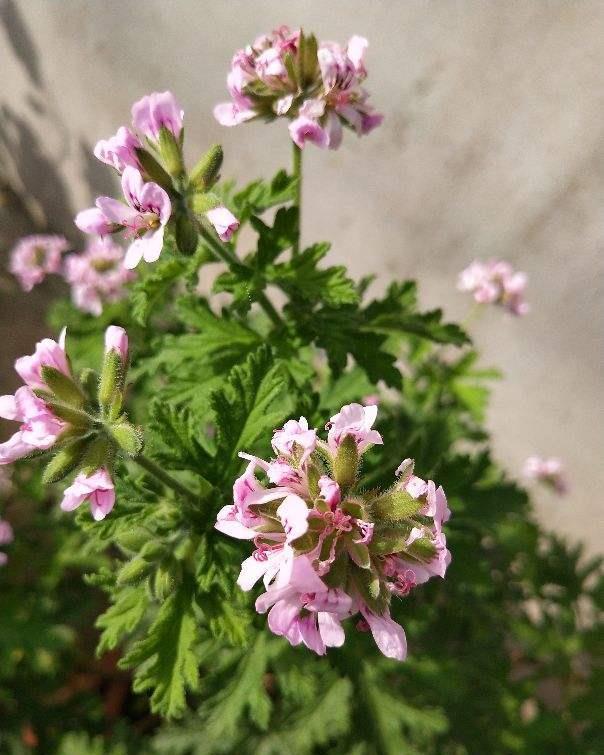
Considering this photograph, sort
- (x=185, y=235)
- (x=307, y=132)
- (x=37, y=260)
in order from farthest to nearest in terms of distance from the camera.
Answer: (x=37, y=260), (x=307, y=132), (x=185, y=235)

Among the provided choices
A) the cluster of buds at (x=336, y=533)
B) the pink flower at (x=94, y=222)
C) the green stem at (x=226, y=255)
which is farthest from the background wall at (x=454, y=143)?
the cluster of buds at (x=336, y=533)

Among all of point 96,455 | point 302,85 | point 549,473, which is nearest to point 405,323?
point 302,85

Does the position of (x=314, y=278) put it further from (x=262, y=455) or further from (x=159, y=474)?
(x=159, y=474)

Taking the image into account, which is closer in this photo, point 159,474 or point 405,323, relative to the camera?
point 159,474

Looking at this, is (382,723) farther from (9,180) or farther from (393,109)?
(9,180)

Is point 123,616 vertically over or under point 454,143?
under

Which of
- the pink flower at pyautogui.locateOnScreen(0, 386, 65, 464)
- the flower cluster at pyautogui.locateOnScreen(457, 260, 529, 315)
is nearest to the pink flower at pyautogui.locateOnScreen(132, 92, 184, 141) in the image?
the pink flower at pyautogui.locateOnScreen(0, 386, 65, 464)

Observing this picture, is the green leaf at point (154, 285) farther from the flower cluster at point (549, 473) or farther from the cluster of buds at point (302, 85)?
the flower cluster at point (549, 473)

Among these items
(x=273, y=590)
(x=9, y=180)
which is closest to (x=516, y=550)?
(x=273, y=590)
